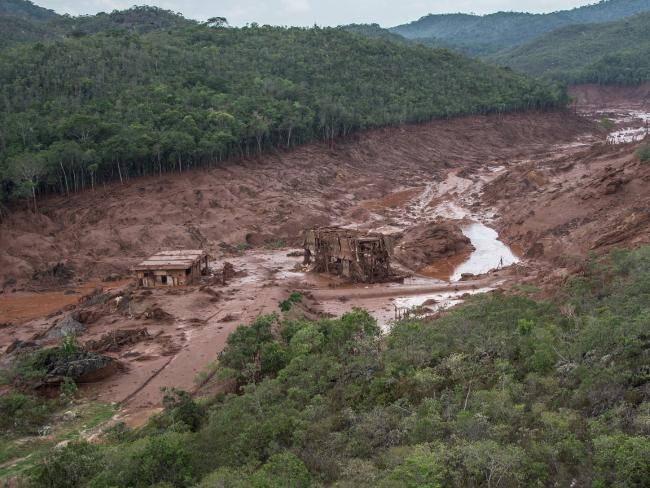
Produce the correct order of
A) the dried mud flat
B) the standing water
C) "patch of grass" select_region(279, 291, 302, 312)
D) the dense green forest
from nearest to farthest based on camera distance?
the dense green forest
"patch of grass" select_region(279, 291, 302, 312)
the dried mud flat
the standing water

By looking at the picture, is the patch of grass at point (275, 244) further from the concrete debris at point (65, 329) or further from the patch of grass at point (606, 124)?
the patch of grass at point (606, 124)

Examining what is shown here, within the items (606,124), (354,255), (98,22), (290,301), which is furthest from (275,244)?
(98,22)

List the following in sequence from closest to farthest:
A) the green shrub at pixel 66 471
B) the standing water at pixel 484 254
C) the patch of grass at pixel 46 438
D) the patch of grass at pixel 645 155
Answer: the green shrub at pixel 66 471 < the patch of grass at pixel 46 438 < the standing water at pixel 484 254 < the patch of grass at pixel 645 155

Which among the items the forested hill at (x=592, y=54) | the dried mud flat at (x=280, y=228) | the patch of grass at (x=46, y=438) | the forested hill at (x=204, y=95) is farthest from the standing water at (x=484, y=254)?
the forested hill at (x=592, y=54)

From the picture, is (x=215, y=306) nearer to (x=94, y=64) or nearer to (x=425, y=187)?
(x=425, y=187)

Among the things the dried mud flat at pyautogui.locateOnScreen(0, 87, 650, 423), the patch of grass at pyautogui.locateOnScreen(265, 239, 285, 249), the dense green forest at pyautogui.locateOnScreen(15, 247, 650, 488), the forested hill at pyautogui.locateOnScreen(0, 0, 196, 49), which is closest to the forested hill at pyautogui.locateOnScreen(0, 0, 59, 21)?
the forested hill at pyautogui.locateOnScreen(0, 0, 196, 49)

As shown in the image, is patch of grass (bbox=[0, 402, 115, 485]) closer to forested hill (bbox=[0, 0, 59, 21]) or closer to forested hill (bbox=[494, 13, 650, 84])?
forested hill (bbox=[494, 13, 650, 84])

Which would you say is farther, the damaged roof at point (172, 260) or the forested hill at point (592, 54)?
the forested hill at point (592, 54)
